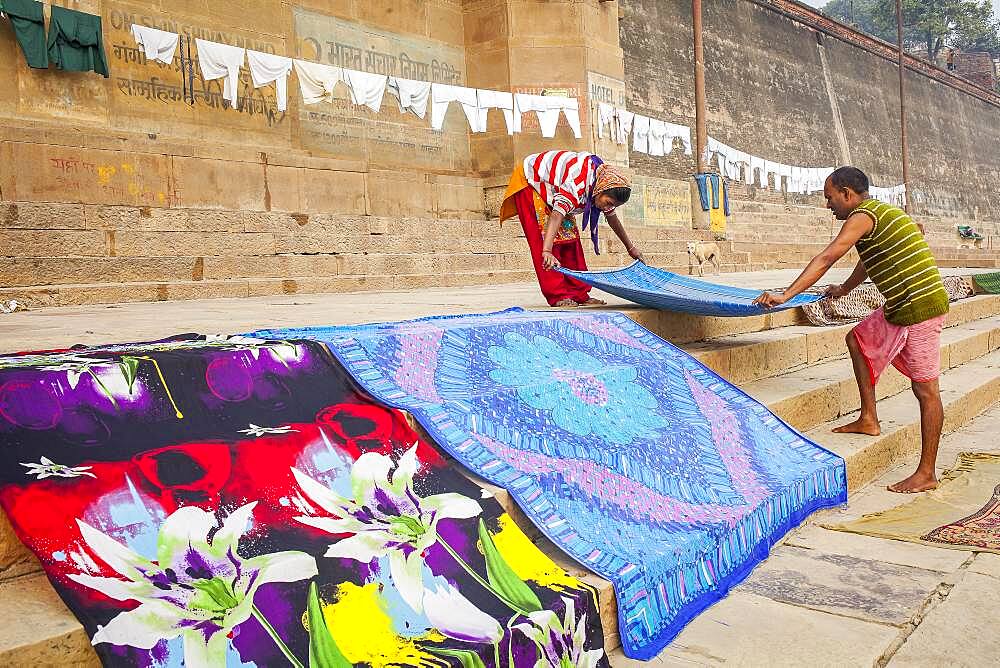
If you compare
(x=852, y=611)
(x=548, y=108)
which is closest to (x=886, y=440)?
(x=852, y=611)

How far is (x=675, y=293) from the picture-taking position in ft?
15.5

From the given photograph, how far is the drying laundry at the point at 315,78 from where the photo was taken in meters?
12.3

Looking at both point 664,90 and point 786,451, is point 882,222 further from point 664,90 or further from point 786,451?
point 664,90

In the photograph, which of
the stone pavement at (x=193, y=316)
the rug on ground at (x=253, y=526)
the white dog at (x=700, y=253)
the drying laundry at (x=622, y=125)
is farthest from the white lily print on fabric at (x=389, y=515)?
the drying laundry at (x=622, y=125)

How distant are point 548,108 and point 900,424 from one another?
10.5 metres

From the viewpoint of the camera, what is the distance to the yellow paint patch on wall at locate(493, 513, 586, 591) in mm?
2256

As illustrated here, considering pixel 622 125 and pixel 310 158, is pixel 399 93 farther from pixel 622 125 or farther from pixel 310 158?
pixel 622 125

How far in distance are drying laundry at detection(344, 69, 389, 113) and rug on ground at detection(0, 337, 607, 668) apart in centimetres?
1078

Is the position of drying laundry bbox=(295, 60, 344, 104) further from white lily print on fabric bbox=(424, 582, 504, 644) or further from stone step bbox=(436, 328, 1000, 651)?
white lily print on fabric bbox=(424, 582, 504, 644)

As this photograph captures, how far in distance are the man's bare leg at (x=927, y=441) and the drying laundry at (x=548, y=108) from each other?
1102 centimetres

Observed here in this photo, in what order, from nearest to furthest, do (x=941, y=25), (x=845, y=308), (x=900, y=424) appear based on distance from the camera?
(x=900, y=424), (x=845, y=308), (x=941, y=25)

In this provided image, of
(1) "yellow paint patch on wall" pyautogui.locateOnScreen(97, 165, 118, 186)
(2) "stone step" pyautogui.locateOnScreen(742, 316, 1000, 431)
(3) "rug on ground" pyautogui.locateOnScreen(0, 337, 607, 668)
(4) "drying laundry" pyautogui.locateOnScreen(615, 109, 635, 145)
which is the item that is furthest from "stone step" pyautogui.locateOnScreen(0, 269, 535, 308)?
(4) "drying laundry" pyautogui.locateOnScreen(615, 109, 635, 145)

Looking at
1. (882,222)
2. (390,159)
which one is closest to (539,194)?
(882,222)

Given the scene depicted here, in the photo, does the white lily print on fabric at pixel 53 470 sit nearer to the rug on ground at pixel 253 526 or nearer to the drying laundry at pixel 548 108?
the rug on ground at pixel 253 526
